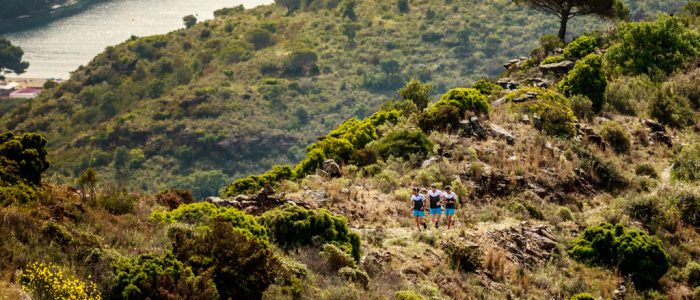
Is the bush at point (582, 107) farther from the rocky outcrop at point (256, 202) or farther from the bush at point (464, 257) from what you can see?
the rocky outcrop at point (256, 202)

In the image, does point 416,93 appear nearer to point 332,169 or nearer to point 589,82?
point 589,82

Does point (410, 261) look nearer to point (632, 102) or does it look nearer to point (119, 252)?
point (119, 252)

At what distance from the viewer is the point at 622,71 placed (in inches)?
2056

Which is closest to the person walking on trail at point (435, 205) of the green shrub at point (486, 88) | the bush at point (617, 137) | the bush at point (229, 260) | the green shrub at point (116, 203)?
the bush at point (229, 260)

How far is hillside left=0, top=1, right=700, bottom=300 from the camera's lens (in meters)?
18.7

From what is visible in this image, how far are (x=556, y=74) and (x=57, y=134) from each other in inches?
5206

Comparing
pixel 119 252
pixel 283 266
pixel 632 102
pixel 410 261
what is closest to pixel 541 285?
pixel 410 261

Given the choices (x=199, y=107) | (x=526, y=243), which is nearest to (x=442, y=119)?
(x=526, y=243)

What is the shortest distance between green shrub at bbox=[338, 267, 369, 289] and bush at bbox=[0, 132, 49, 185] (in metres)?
10.1

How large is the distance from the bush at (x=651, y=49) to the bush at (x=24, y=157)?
124 feet

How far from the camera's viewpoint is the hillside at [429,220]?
61.5ft

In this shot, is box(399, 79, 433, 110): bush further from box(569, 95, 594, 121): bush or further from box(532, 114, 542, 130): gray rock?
box(532, 114, 542, 130): gray rock

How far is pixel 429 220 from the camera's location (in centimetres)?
2897

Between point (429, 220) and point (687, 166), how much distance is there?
13131 millimetres
